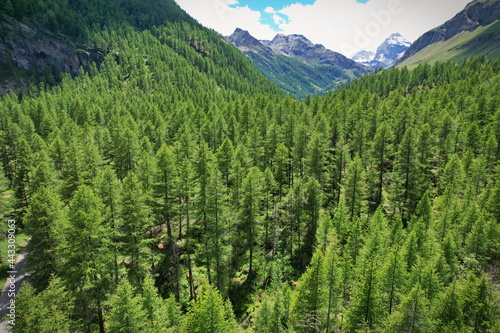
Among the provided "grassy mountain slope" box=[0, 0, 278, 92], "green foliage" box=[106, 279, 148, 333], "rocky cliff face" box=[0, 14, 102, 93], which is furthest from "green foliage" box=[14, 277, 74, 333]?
"rocky cliff face" box=[0, 14, 102, 93]

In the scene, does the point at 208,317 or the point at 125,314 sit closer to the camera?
the point at 208,317

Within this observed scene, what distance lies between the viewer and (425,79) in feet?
407

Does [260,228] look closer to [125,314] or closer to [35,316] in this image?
[125,314]

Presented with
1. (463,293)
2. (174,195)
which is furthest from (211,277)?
(463,293)

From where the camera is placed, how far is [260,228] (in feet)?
118

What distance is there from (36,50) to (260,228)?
151 m

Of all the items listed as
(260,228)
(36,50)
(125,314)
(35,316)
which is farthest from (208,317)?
(36,50)

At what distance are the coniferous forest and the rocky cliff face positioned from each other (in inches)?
2848

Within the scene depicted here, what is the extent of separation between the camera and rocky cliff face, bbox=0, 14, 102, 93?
121 metres

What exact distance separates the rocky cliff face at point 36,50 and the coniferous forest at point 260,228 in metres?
72.3

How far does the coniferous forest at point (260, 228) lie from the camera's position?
70.6 ft

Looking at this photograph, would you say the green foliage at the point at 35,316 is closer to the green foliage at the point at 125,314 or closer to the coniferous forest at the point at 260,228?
the coniferous forest at the point at 260,228

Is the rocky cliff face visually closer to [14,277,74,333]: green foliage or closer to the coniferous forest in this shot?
the coniferous forest

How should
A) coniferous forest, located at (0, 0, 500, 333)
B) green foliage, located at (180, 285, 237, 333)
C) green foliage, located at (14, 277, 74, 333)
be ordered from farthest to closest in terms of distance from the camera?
coniferous forest, located at (0, 0, 500, 333) → green foliage, located at (180, 285, 237, 333) → green foliage, located at (14, 277, 74, 333)
